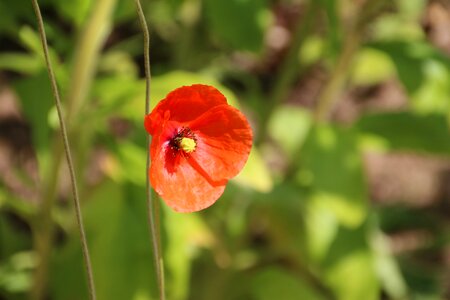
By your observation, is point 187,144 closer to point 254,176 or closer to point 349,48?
point 254,176

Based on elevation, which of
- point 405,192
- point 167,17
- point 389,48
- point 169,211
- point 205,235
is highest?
point 167,17

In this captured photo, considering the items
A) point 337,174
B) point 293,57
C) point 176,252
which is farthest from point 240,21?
point 176,252

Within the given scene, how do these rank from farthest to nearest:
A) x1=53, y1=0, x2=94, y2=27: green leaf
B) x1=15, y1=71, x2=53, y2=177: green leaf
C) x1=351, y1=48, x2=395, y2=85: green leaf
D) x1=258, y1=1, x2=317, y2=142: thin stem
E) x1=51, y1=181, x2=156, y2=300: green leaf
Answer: x1=351, y1=48, x2=395, y2=85: green leaf → x1=258, y1=1, x2=317, y2=142: thin stem → x1=15, y1=71, x2=53, y2=177: green leaf → x1=51, y1=181, x2=156, y2=300: green leaf → x1=53, y1=0, x2=94, y2=27: green leaf

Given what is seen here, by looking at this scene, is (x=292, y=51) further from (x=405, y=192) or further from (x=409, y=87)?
(x=405, y=192)

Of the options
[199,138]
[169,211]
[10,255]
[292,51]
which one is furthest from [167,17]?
[199,138]

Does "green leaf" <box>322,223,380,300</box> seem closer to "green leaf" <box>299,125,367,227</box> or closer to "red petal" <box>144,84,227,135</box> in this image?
"green leaf" <box>299,125,367,227</box>

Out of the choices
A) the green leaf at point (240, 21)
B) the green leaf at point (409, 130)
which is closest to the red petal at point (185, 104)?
the green leaf at point (240, 21)

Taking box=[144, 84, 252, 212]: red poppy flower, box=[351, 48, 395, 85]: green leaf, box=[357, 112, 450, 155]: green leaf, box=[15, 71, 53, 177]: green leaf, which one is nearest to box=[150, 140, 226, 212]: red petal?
box=[144, 84, 252, 212]: red poppy flower

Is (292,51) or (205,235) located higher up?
(292,51)

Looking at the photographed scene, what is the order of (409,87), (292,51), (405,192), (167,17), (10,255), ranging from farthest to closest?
(405,192) < (167,17) < (10,255) < (292,51) < (409,87)
